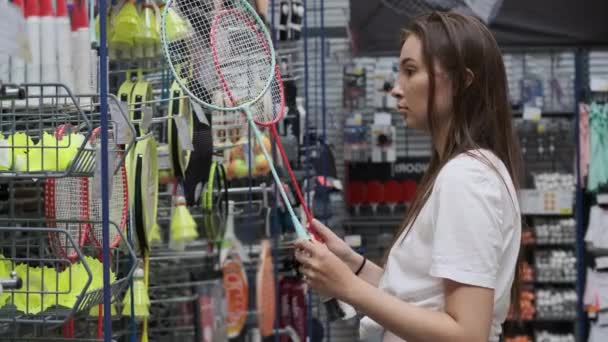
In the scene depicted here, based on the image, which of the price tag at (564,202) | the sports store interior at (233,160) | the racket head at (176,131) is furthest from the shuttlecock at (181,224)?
the price tag at (564,202)

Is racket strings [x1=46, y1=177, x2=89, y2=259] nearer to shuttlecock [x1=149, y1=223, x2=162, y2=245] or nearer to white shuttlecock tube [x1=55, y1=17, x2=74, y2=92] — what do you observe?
white shuttlecock tube [x1=55, y1=17, x2=74, y2=92]

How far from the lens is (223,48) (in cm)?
285

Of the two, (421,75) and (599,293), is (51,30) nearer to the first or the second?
(421,75)

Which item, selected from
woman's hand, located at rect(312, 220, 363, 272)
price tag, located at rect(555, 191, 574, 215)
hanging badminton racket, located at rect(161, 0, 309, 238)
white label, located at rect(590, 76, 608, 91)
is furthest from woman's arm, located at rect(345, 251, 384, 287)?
white label, located at rect(590, 76, 608, 91)

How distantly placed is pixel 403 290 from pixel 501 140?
1.22ft

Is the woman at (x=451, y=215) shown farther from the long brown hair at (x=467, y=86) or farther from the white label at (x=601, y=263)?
the white label at (x=601, y=263)

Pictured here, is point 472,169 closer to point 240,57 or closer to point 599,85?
point 240,57

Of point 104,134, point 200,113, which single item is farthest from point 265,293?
point 104,134

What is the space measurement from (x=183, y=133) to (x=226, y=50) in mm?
557

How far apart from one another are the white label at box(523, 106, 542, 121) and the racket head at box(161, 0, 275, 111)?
186 inches

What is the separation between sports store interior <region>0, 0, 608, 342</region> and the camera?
2473mm

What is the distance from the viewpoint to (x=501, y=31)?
25.4 feet

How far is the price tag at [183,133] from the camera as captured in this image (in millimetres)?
3315

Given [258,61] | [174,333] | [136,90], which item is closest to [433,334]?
[258,61]
